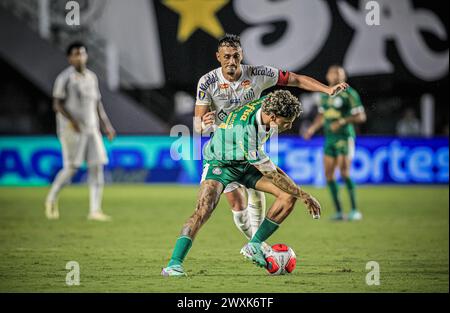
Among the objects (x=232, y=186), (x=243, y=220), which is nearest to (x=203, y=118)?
(x=232, y=186)

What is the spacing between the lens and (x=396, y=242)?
10.4m

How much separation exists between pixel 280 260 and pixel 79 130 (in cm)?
567

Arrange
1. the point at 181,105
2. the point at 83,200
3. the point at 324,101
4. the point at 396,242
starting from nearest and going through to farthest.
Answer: the point at 396,242
the point at 324,101
the point at 83,200
the point at 181,105

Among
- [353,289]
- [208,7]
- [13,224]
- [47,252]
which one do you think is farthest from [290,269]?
[208,7]

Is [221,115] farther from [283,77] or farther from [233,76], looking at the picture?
[283,77]

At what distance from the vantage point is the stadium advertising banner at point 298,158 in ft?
62.5

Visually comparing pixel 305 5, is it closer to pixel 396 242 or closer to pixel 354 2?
pixel 354 2

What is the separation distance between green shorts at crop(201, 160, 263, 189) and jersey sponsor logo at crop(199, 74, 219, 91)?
0.70 meters

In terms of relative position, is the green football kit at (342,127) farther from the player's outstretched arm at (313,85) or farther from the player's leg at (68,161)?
the player's outstretched arm at (313,85)

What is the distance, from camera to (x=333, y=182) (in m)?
13.1

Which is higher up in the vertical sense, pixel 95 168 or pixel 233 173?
pixel 95 168

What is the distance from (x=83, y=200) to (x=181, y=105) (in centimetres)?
686

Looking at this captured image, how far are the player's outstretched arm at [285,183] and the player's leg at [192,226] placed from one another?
18.3 inches

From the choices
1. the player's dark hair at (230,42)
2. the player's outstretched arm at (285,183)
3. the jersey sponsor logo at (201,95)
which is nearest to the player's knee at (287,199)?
the player's outstretched arm at (285,183)
